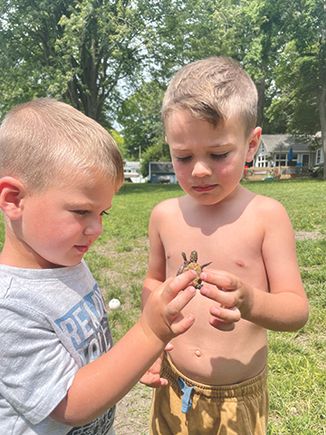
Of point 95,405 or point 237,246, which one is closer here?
point 95,405

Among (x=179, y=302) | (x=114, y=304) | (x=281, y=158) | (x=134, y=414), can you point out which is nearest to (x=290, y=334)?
(x=134, y=414)

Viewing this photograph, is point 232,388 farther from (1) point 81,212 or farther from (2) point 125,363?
(1) point 81,212

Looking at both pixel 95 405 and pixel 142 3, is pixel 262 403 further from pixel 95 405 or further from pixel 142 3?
pixel 142 3

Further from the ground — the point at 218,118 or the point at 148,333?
the point at 218,118

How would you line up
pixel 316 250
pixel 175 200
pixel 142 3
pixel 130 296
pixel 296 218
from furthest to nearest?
pixel 142 3
pixel 296 218
pixel 316 250
pixel 130 296
pixel 175 200

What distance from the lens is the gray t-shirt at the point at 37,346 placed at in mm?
1159

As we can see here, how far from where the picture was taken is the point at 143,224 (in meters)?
10.1

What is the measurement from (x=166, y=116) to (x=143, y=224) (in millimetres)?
8387

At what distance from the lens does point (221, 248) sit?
69.4 inches

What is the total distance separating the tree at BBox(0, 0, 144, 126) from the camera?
2059cm

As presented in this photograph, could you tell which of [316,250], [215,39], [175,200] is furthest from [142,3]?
[175,200]

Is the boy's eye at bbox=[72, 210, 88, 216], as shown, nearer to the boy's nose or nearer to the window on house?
the boy's nose

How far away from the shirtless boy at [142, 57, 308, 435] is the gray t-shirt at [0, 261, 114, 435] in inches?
21.0

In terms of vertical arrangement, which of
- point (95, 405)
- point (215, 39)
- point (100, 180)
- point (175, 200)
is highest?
point (215, 39)
